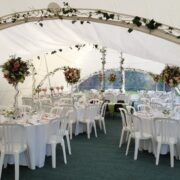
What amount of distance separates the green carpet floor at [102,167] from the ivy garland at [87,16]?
7.98ft

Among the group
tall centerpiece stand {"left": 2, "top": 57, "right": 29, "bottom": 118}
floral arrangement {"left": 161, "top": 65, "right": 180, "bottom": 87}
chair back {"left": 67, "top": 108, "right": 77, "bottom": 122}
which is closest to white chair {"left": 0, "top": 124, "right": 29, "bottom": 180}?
tall centerpiece stand {"left": 2, "top": 57, "right": 29, "bottom": 118}

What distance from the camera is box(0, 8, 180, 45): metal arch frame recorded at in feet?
18.3

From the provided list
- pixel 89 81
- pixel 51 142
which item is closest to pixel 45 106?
pixel 51 142

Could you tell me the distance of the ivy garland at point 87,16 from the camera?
218 inches

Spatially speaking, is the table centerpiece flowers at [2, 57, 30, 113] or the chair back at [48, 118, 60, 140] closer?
the chair back at [48, 118, 60, 140]

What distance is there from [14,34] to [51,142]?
3773 mm

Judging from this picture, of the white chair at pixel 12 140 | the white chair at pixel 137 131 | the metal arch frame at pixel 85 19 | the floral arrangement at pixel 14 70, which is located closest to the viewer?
the white chair at pixel 12 140

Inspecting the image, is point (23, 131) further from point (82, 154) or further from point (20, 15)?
point (20, 15)

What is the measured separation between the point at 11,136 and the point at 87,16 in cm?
279

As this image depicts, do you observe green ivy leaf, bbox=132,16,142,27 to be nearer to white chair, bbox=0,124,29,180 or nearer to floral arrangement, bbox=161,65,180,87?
floral arrangement, bbox=161,65,180,87

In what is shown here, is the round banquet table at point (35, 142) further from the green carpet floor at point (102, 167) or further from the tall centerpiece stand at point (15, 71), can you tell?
the tall centerpiece stand at point (15, 71)

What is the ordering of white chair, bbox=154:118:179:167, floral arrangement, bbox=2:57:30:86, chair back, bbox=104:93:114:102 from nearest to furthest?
white chair, bbox=154:118:179:167 < floral arrangement, bbox=2:57:30:86 < chair back, bbox=104:93:114:102

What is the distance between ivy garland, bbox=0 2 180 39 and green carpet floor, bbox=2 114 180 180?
2.43 m

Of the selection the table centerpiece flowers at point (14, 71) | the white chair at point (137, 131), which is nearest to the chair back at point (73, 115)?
the white chair at point (137, 131)
